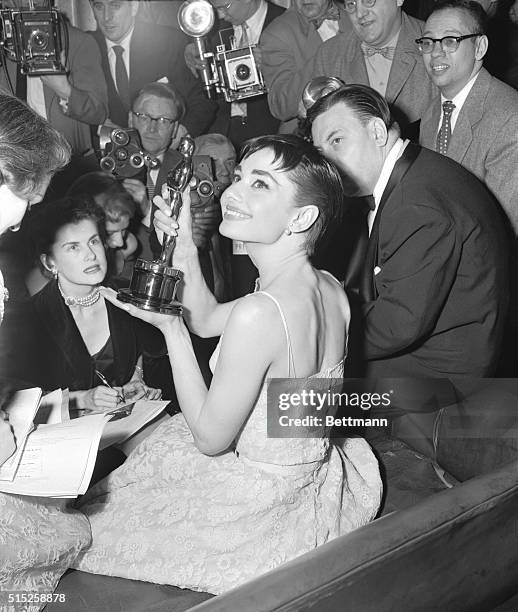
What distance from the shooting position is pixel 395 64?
99.4 inches

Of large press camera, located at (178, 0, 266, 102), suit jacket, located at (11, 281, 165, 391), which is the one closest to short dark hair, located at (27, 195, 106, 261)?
suit jacket, located at (11, 281, 165, 391)

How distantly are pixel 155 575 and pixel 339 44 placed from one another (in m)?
1.89

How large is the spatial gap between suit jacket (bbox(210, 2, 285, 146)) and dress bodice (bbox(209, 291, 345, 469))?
1.25 m

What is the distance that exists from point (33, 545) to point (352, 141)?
1300 mm

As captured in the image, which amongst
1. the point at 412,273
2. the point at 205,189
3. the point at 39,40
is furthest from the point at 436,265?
the point at 39,40

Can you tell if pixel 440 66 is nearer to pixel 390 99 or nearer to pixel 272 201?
pixel 390 99

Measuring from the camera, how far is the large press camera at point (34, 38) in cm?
206

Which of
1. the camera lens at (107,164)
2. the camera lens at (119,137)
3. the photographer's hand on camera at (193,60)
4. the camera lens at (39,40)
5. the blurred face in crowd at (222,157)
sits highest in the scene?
the camera lens at (39,40)

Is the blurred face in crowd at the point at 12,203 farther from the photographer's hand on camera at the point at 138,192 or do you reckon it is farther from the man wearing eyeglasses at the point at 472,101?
the man wearing eyeglasses at the point at 472,101

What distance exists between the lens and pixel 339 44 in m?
2.50

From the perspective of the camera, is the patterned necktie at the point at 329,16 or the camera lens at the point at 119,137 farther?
the patterned necktie at the point at 329,16

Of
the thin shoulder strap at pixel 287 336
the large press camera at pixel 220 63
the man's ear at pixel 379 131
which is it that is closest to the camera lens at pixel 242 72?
the large press camera at pixel 220 63

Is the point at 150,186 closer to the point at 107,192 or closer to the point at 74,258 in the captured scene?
the point at 107,192

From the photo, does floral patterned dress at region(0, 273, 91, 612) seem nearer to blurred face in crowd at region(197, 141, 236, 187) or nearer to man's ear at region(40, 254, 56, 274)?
man's ear at region(40, 254, 56, 274)
